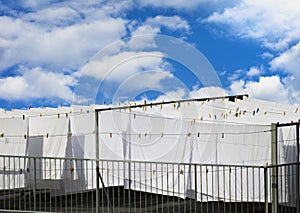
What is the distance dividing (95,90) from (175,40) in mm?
2147

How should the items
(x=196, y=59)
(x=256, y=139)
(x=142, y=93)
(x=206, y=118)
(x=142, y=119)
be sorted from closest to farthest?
1. (x=196, y=59)
2. (x=142, y=93)
3. (x=256, y=139)
4. (x=206, y=118)
5. (x=142, y=119)

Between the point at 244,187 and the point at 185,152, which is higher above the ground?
the point at 185,152

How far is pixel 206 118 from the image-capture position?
45.1 feet

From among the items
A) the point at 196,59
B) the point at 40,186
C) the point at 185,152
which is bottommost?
the point at 40,186

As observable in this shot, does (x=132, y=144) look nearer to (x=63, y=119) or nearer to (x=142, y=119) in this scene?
(x=142, y=119)

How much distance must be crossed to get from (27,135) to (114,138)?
2.95 meters

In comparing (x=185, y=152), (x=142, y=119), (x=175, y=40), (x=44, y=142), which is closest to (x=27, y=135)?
(x=44, y=142)

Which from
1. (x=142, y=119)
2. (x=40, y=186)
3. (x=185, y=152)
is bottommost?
(x=40, y=186)

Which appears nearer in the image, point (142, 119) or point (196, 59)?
point (196, 59)

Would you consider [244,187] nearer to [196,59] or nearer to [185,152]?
[185,152]

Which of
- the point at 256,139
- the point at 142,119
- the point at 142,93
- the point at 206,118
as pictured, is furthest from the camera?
the point at 142,119

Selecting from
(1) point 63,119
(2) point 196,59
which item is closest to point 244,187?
(2) point 196,59

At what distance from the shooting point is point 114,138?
15383mm

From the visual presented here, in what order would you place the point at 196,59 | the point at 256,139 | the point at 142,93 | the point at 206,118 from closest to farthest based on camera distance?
the point at 196,59, the point at 142,93, the point at 256,139, the point at 206,118
